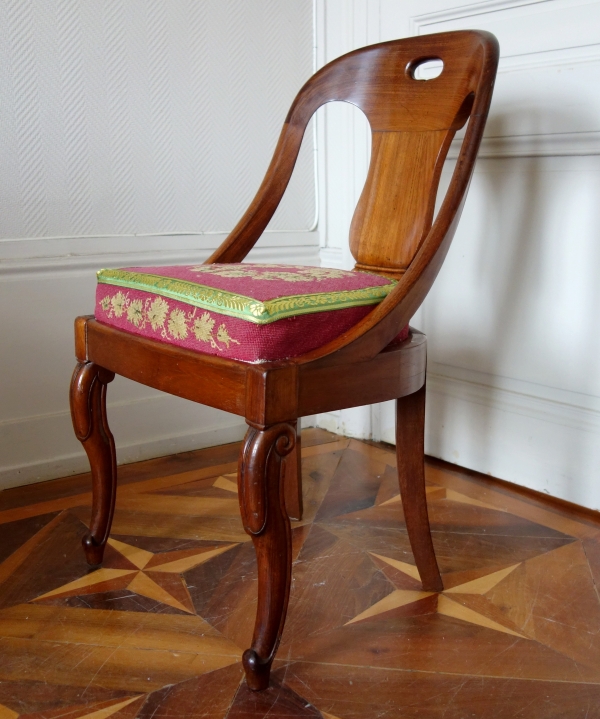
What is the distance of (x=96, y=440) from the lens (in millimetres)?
1194

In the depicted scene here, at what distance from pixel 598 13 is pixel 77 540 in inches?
51.6

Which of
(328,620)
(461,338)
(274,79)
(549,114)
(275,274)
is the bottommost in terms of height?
(328,620)

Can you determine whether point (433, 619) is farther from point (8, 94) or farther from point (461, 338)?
point (8, 94)

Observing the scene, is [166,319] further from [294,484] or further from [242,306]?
[294,484]

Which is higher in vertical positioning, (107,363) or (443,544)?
(107,363)

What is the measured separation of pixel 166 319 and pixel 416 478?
44cm

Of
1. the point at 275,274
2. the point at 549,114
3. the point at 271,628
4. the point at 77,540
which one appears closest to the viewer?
the point at 271,628

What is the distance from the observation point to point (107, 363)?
1.12 metres

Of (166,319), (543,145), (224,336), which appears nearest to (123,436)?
(166,319)

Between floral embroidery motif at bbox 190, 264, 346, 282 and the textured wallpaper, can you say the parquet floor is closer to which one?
floral embroidery motif at bbox 190, 264, 346, 282

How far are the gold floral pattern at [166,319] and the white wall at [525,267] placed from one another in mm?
862

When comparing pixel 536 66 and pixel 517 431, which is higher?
pixel 536 66

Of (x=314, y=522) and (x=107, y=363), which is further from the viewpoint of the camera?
(x=314, y=522)

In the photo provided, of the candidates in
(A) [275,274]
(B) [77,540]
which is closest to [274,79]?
(A) [275,274]
